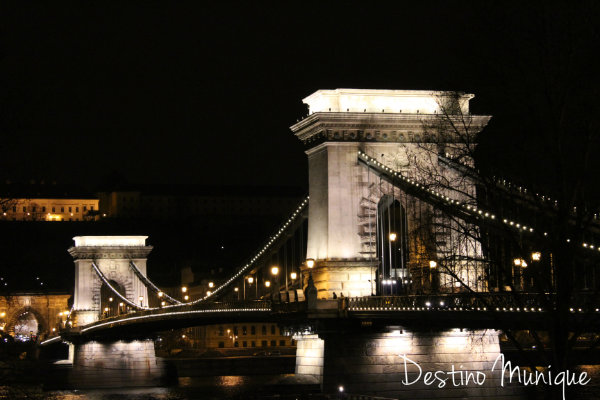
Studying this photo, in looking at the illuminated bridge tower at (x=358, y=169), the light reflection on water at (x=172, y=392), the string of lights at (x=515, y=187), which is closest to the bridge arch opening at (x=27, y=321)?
the light reflection on water at (x=172, y=392)

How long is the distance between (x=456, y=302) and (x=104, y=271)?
A: 55527 millimetres

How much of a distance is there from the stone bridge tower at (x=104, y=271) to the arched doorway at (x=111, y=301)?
32 cm

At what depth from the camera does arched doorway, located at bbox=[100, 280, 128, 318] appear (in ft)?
271

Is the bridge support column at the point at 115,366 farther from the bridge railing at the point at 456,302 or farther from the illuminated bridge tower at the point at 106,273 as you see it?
the bridge railing at the point at 456,302

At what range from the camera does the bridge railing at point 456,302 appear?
89.6 feet

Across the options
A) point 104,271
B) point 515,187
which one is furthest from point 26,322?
point 515,187

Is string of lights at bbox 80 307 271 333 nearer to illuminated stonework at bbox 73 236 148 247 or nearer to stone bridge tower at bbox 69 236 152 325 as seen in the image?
stone bridge tower at bbox 69 236 152 325

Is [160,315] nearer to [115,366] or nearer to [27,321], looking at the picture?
[115,366]

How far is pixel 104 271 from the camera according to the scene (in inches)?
3334

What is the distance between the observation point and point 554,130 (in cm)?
2103

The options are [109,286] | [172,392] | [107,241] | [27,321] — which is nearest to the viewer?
[172,392]

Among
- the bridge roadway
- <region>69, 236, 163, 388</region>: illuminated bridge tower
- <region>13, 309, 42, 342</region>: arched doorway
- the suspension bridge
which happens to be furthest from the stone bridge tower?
<region>13, 309, 42, 342</region>: arched doorway

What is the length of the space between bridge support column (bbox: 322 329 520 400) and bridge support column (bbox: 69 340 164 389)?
3752 centimetres

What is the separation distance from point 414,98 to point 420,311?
10.5 m
